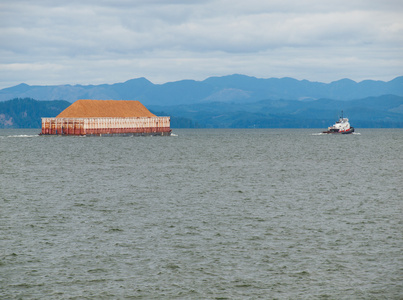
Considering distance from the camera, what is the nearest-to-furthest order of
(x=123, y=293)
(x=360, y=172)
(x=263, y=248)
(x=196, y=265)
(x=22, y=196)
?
(x=123, y=293) < (x=196, y=265) < (x=263, y=248) < (x=22, y=196) < (x=360, y=172)

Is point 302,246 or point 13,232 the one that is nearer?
point 302,246

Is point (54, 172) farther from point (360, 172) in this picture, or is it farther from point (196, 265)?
point (196, 265)

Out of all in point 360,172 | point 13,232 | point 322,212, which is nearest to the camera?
point 13,232

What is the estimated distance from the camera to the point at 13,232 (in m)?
33.2

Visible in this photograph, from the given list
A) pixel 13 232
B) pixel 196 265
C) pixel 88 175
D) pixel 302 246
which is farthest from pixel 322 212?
pixel 88 175

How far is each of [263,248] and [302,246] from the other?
79.3 inches

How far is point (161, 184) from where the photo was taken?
59.8 metres

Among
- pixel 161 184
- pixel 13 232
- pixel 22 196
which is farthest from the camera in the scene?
pixel 161 184

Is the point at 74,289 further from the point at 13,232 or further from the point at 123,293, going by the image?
Result: the point at 13,232

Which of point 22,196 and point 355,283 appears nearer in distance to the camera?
point 355,283

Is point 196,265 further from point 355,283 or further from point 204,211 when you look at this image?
point 204,211

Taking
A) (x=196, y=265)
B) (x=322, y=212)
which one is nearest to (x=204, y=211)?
(x=322, y=212)

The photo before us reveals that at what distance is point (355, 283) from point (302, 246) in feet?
20.7

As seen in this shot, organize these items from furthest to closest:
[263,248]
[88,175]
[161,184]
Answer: [88,175] → [161,184] → [263,248]
